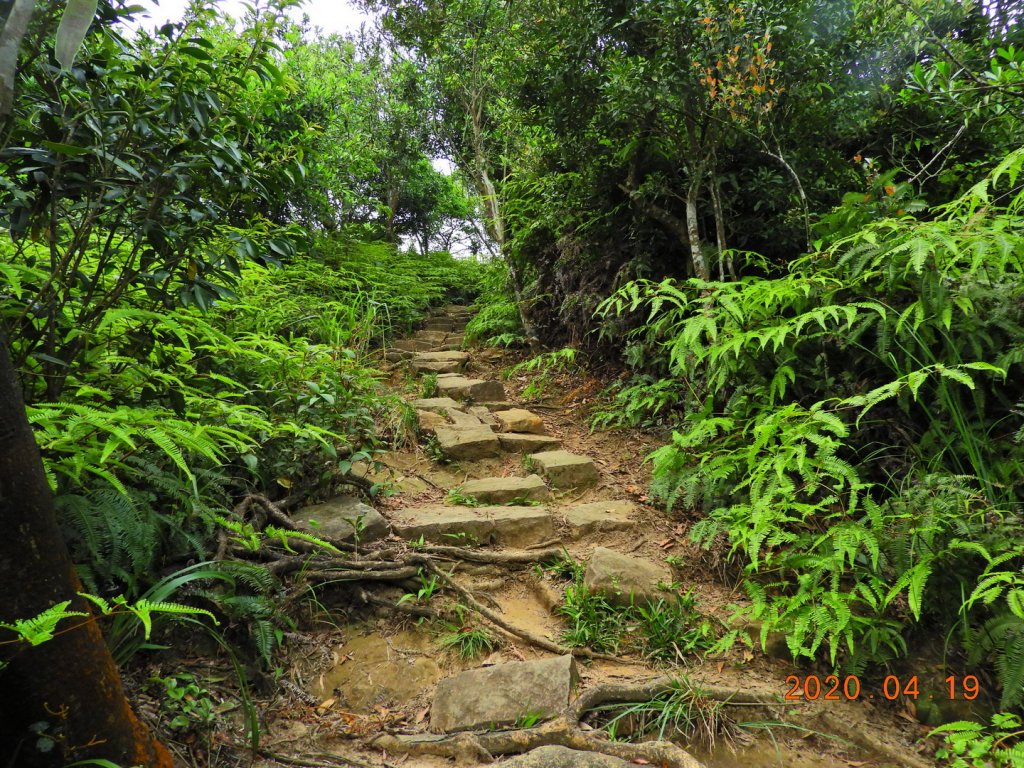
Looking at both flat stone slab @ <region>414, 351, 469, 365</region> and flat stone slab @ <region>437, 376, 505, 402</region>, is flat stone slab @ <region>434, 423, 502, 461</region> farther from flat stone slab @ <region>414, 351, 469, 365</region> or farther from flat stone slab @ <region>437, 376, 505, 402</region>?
flat stone slab @ <region>414, 351, 469, 365</region>

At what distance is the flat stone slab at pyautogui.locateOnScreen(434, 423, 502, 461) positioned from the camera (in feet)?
14.1

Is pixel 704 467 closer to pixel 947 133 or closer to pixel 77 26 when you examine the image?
pixel 77 26

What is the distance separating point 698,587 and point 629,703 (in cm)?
93

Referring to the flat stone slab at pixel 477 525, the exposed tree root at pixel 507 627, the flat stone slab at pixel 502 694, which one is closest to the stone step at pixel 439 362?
the flat stone slab at pixel 477 525

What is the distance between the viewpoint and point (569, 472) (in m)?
4.02

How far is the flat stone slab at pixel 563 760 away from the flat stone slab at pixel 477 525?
4.78 feet

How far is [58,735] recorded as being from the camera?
3.94ft

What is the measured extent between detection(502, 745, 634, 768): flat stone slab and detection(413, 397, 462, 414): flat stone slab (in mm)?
3564

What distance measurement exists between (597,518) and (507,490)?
25.5 inches

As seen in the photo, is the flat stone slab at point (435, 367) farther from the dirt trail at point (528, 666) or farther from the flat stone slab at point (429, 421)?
the dirt trail at point (528, 666)

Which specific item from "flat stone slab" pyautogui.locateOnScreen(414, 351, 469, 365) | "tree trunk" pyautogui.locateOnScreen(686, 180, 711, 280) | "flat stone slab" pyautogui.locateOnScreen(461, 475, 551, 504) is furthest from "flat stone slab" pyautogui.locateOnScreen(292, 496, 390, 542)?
"flat stone slab" pyautogui.locateOnScreen(414, 351, 469, 365)

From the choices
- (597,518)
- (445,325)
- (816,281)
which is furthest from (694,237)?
(445,325)

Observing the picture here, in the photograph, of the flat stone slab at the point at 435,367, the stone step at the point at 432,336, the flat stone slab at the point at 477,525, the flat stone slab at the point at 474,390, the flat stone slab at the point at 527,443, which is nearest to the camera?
the flat stone slab at the point at 477,525

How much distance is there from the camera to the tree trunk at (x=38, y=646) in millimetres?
1137
